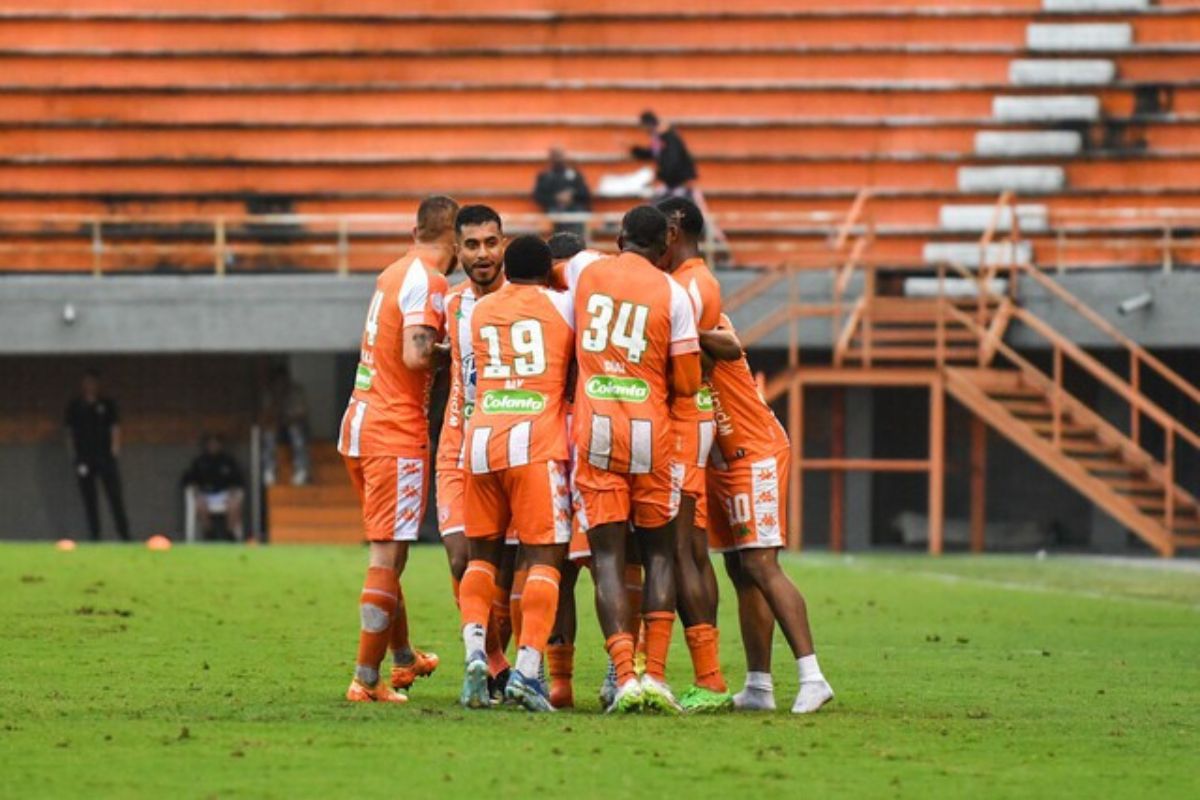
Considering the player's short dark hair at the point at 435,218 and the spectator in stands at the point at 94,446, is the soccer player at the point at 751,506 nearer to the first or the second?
the player's short dark hair at the point at 435,218

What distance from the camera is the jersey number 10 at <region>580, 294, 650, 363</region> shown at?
11008 mm

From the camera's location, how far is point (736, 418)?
11477mm

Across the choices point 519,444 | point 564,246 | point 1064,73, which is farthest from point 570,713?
point 1064,73

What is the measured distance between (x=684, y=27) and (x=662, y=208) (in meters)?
22.1

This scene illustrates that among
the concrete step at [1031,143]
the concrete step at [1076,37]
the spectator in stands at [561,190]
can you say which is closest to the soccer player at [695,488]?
the spectator in stands at [561,190]

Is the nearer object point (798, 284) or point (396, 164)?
point (798, 284)

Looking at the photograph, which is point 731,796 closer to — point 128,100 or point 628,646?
point 628,646

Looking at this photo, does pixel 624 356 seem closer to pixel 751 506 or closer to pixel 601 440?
pixel 601 440

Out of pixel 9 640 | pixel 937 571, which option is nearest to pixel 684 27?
pixel 937 571

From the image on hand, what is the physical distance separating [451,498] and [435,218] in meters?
1.23

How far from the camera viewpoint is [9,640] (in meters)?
14.5

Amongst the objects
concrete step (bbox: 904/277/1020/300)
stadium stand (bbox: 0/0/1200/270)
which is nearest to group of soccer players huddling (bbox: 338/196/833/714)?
concrete step (bbox: 904/277/1020/300)

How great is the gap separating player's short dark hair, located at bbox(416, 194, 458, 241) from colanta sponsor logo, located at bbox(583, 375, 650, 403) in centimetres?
127

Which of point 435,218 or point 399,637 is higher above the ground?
point 435,218
